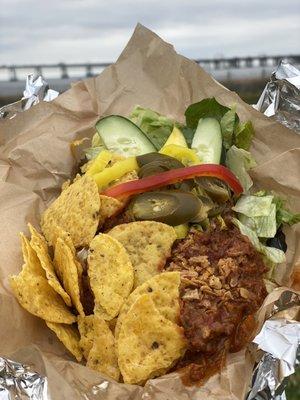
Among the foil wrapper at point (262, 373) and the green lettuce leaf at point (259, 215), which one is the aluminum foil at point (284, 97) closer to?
the green lettuce leaf at point (259, 215)

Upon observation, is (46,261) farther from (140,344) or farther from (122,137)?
(122,137)

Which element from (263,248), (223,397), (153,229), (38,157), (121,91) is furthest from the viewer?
(121,91)

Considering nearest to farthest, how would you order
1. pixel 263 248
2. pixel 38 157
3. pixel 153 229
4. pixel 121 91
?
1. pixel 153 229
2. pixel 263 248
3. pixel 38 157
4. pixel 121 91

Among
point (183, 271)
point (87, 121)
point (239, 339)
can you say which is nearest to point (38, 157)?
point (87, 121)

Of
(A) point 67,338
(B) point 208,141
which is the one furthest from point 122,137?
(A) point 67,338

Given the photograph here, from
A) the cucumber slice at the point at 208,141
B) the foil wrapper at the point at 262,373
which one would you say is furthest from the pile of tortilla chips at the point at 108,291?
the cucumber slice at the point at 208,141

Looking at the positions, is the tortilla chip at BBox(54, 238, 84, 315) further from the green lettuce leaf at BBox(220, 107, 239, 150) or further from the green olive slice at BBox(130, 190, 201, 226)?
the green lettuce leaf at BBox(220, 107, 239, 150)

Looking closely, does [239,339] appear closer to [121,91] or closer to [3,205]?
[3,205]
